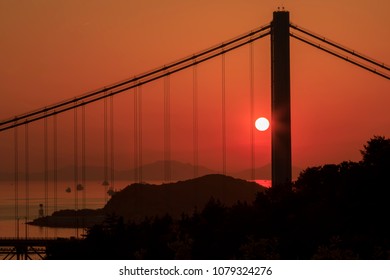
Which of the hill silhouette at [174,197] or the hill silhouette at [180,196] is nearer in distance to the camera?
the hill silhouette at [180,196]

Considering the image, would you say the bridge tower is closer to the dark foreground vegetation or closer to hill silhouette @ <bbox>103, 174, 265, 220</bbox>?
the dark foreground vegetation

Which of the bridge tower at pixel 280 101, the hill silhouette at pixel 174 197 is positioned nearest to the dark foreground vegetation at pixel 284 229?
the bridge tower at pixel 280 101

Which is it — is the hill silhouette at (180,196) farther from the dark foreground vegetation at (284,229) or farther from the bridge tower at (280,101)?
the dark foreground vegetation at (284,229)

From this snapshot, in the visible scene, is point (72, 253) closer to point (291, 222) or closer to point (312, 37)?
point (291, 222)

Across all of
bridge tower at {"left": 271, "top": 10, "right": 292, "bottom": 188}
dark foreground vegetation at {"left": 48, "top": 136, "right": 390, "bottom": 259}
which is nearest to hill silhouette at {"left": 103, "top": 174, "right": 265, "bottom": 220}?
bridge tower at {"left": 271, "top": 10, "right": 292, "bottom": 188}

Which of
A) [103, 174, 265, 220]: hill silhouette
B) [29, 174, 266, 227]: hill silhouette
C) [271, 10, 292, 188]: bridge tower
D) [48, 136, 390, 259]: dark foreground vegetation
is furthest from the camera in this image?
[29, 174, 266, 227]: hill silhouette

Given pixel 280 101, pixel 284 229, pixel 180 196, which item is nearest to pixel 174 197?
pixel 180 196

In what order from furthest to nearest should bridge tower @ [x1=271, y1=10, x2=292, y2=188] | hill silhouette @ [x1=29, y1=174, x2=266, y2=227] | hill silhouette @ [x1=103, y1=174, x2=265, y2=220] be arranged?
hill silhouette @ [x1=29, y1=174, x2=266, y2=227] < hill silhouette @ [x1=103, y1=174, x2=265, y2=220] < bridge tower @ [x1=271, y1=10, x2=292, y2=188]
